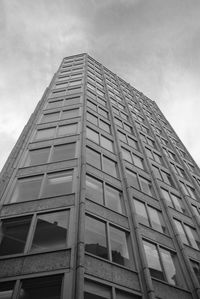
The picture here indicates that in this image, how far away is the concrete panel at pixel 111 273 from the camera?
1286 centimetres

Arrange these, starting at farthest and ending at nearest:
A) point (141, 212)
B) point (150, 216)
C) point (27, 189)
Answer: point (150, 216) < point (141, 212) < point (27, 189)

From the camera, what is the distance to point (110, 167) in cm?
2283

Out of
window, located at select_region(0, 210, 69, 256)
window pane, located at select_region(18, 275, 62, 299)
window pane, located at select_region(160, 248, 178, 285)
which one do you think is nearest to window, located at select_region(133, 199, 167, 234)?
window pane, located at select_region(160, 248, 178, 285)

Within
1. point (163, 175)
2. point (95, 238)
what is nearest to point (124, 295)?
point (95, 238)

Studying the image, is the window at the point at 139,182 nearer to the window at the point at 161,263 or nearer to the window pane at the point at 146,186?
the window pane at the point at 146,186

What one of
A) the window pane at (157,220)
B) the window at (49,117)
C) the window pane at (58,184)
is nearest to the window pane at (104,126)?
the window at (49,117)

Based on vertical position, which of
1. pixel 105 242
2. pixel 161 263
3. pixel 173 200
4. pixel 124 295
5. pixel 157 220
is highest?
pixel 173 200

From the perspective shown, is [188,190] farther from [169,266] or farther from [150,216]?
[169,266]

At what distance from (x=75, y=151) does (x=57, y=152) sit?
1.47m

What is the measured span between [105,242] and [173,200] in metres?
12.3

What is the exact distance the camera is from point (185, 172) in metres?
34.3

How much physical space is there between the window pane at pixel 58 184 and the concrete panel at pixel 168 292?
723 cm

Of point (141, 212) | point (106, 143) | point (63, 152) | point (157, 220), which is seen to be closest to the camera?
point (141, 212)

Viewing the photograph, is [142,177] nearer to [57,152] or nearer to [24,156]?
[57,152]
